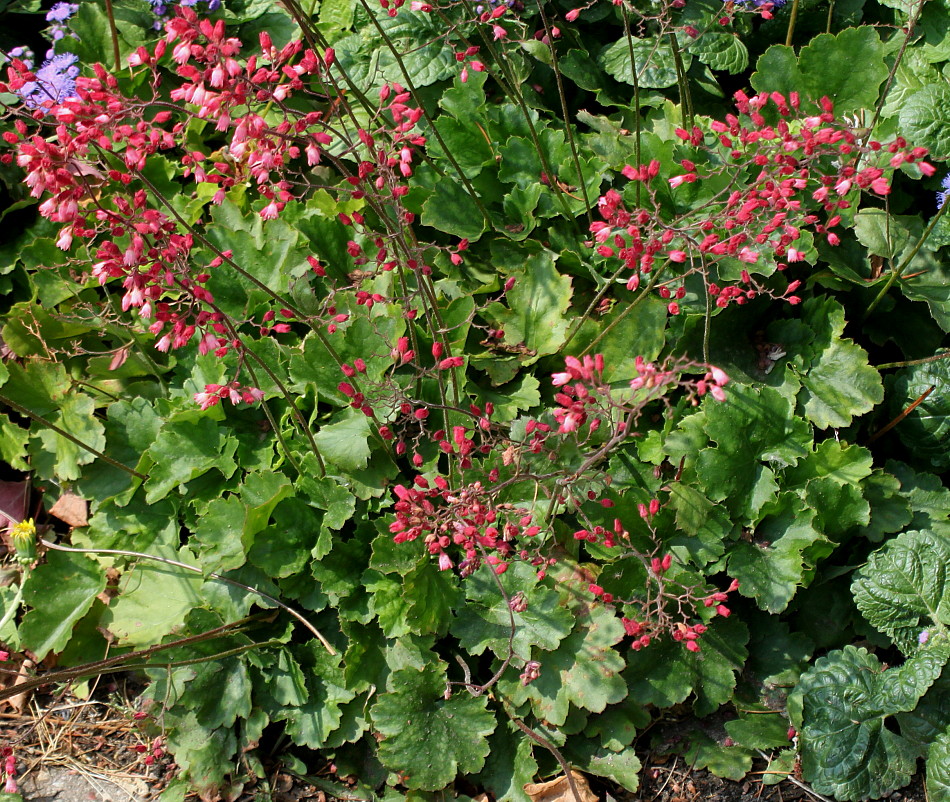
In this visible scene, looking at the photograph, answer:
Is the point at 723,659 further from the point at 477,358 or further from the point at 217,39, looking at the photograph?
the point at 217,39

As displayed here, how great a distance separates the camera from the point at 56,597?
3066 mm

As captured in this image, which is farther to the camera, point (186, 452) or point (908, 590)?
point (186, 452)

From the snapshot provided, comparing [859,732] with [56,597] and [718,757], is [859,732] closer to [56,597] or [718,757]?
[718,757]

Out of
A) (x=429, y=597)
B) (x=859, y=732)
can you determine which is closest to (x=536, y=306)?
(x=429, y=597)

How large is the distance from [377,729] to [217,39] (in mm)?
2031

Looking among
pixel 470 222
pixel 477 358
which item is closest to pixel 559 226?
pixel 470 222

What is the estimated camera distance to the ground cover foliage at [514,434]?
2.58 metres

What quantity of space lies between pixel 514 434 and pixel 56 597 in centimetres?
177

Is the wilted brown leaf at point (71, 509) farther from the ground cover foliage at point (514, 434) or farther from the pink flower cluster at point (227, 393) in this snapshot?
the pink flower cluster at point (227, 393)

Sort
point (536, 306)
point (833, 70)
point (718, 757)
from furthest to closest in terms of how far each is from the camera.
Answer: point (833, 70), point (536, 306), point (718, 757)

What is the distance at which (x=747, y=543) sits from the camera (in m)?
2.88

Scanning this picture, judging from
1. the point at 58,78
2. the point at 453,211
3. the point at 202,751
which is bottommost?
the point at 202,751

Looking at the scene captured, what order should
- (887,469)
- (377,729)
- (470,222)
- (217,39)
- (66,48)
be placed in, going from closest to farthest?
1. (217,39)
2. (377,729)
3. (887,469)
4. (470,222)
5. (66,48)

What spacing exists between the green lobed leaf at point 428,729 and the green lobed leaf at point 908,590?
4.21 feet
